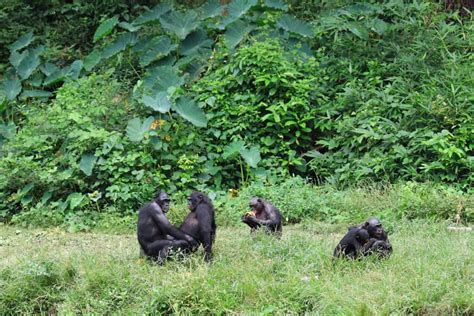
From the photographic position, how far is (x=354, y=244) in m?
7.67

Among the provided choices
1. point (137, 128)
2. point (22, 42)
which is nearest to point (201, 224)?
point (137, 128)

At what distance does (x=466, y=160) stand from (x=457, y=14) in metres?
3.67

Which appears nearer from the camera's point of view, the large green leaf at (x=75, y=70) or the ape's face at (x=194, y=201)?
the ape's face at (x=194, y=201)

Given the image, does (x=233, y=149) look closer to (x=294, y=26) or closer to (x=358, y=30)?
(x=294, y=26)

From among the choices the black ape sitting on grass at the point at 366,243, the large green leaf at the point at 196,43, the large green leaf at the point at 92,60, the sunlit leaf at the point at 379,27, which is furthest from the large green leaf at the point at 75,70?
the black ape sitting on grass at the point at 366,243

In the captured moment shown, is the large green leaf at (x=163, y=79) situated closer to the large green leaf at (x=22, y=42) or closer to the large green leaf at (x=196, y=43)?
the large green leaf at (x=196, y=43)

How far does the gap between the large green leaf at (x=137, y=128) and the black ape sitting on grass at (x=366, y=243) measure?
456 centimetres

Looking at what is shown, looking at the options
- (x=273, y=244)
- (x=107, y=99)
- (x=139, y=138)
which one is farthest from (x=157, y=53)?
(x=273, y=244)

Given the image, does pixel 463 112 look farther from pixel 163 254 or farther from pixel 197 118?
pixel 163 254

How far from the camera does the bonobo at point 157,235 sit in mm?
7836

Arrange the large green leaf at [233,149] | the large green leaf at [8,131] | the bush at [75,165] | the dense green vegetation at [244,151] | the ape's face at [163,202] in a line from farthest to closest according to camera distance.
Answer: the large green leaf at [8,131], the large green leaf at [233,149], the bush at [75,165], the ape's face at [163,202], the dense green vegetation at [244,151]

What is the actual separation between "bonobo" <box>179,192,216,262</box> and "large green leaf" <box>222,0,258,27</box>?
250 inches

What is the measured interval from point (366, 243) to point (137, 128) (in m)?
4.87

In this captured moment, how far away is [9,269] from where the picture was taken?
7.85 metres
